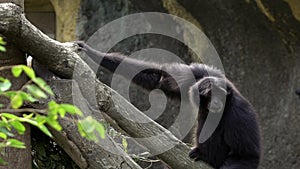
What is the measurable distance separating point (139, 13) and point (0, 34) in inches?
212

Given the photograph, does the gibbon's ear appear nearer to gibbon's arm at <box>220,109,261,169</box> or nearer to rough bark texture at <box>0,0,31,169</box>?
gibbon's arm at <box>220,109,261,169</box>

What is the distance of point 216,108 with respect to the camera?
5.58 meters

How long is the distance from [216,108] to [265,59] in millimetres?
3519

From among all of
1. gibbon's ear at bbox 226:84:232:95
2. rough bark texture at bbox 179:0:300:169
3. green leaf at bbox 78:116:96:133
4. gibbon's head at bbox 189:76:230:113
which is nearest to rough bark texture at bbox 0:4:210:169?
gibbon's head at bbox 189:76:230:113

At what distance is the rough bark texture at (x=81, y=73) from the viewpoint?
4152 mm

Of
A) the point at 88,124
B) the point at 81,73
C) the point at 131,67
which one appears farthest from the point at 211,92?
the point at 88,124

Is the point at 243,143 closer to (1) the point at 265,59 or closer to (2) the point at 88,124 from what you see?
(1) the point at 265,59

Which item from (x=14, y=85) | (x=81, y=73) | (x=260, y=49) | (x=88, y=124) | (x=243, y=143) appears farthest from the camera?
(x=260, y=49)

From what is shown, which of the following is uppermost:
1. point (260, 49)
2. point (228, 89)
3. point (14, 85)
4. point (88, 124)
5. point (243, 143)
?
point (88, 124)

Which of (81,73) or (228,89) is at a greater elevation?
(81,73)

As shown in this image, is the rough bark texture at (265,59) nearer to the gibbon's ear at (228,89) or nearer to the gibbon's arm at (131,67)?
the gibbon's ear at (228,89)

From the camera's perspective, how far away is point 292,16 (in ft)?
27.1

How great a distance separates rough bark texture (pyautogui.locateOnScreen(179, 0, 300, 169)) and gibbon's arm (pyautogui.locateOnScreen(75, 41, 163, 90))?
3106 mm

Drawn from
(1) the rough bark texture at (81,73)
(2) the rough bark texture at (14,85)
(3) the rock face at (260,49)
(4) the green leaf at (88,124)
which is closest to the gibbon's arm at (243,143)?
(1) the rough bark texture at (81,73)
